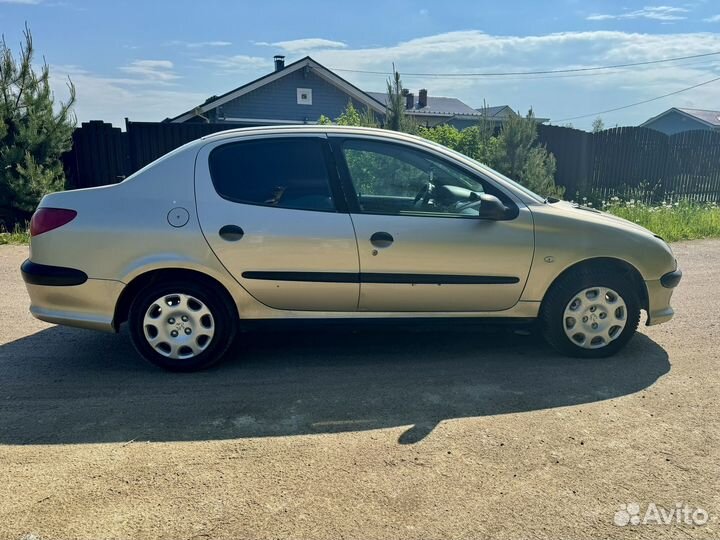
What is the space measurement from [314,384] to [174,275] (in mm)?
1258

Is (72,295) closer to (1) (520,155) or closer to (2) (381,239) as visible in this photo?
(2) (381,239)

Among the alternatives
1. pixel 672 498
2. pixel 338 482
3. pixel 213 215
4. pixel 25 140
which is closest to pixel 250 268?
pixel 213 215

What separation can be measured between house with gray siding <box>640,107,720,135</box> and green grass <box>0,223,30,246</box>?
41884 millimetres

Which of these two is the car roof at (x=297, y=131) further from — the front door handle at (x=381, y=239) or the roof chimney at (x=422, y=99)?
the roof chimney at (x=422, y=99)

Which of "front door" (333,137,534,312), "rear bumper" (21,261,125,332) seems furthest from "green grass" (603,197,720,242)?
"rear bumper" (21,261,125,332)

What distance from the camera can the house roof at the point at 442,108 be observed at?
1470 inches

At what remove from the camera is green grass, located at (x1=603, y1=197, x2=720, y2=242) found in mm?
10328

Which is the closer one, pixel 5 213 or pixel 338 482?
pixel 338 482

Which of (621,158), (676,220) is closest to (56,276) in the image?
(676,220)

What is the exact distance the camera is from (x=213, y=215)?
3.87 m

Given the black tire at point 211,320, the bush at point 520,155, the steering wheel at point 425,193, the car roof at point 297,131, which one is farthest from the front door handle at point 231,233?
the bush at point 520,155

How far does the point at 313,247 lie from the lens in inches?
153

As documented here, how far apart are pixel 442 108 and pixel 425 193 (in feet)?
123

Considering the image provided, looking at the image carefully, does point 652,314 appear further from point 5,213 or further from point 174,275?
point 5,213
